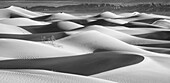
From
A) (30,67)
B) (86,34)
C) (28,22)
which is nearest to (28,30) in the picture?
(28,22)

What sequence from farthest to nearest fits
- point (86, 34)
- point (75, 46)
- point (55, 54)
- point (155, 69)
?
point (86, 34) → point (75, 46) → point (55, 54) → point (155, 69)

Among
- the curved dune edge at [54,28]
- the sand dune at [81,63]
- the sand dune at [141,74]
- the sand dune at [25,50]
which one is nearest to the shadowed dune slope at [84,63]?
the sand dune at [81,63]

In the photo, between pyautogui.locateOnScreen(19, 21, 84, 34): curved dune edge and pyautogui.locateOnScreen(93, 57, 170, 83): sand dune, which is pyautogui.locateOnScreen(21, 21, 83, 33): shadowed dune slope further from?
pyautogui.locateOnScreen(93, 57, 170, 83): sand dune

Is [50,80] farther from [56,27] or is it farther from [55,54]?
[56,27]

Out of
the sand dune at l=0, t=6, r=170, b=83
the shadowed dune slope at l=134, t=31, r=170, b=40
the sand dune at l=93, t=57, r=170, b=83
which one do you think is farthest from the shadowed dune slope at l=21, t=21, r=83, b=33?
the sand dune at l=93, t=57, r=170, b=83

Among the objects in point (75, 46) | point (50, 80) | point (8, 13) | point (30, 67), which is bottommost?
point (8, 13)

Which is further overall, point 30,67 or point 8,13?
point 8,13

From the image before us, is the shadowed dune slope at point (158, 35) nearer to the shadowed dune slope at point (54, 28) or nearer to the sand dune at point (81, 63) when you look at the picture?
the shadowed dune slope at point (54, 28)
